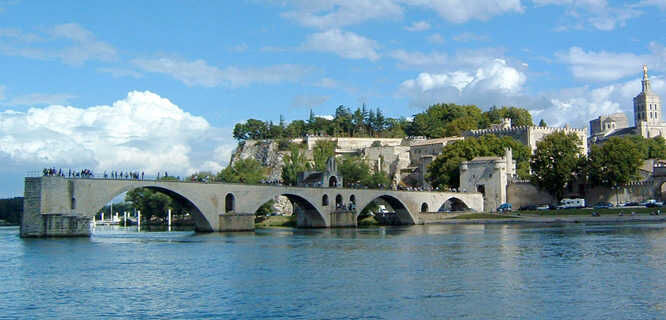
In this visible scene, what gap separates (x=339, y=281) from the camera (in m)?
29.6

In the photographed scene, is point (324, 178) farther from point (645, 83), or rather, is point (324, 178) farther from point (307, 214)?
point (645, 83)

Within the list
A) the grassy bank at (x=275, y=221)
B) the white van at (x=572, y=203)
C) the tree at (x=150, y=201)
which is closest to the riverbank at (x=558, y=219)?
the white van at (x=572, y=203)

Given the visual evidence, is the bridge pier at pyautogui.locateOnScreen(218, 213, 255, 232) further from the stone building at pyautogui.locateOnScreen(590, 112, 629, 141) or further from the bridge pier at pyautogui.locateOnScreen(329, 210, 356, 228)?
the stone building at pyautogui.locateOnScreen(590, 112, 629, 141)

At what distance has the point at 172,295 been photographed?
2647 cm

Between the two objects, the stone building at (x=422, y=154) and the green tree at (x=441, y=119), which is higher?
the green tree at (x=441, y=119)

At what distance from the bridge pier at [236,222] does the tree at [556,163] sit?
41.7 metres

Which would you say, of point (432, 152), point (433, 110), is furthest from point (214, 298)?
point (433, 110)

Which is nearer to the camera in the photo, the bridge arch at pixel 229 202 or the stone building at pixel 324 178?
the bridge arch at pixel 229 202

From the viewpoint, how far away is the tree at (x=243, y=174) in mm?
100375

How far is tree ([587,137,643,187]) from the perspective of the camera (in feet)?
280

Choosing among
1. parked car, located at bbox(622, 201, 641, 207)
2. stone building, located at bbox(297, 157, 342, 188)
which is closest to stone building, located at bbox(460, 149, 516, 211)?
parked car, located at bbox(622, 201, 641, 207)

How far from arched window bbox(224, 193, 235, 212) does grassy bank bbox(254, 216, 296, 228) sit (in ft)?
77.9

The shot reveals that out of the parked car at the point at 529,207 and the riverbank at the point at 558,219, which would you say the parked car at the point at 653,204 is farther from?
the parked car at the point at 529,207

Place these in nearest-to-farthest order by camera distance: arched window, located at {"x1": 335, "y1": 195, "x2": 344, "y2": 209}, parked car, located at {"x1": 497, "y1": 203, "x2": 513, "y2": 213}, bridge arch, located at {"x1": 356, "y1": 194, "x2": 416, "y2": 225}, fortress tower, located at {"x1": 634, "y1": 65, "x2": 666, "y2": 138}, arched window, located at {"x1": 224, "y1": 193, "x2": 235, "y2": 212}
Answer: arched window, located at {"x1": 224, "y1": 193, "x2": 235, "y2": 212} → arched window, located at {"x1": 335, "y1": 195, "x2": 344, "y2": 209} → bridge arch, located at {"x1": 356, "y1": 194, "x2": 416, "y2": 225} → parked car, located at {"x1": 497, "y1": 203, "x2": 513, "y2": 213} → fortress tower, located at {"x1": 634, "y1": 65, "x2": 666, "y2": 138}
